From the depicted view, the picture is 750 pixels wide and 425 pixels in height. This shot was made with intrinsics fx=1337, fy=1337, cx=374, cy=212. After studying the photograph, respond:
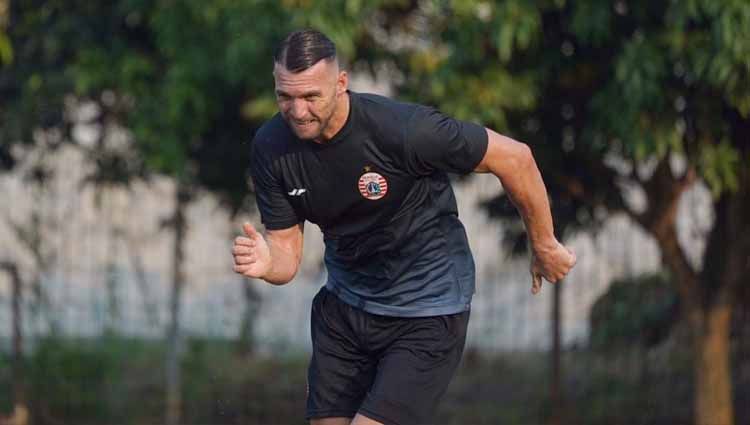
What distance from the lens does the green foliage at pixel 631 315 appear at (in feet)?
34.1

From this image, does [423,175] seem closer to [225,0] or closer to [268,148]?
[268,148]

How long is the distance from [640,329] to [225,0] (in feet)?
15.4

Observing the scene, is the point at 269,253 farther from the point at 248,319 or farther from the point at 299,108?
the point at 248,319

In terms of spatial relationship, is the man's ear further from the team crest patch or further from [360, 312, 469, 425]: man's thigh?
[360, 312, 469, 425]: man's thigh

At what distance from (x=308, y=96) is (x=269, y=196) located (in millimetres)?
526

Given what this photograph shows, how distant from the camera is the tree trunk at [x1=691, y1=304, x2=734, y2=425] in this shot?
→ 8820mm

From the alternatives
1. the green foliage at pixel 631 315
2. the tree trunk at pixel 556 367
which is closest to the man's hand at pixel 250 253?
the tree trunk at pixel 556 367

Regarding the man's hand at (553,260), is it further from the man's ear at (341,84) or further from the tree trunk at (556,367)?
the tree trunk at (556,367)

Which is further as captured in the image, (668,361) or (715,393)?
(668,361)

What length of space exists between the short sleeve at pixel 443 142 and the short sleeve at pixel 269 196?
495 mm

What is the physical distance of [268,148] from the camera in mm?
4617

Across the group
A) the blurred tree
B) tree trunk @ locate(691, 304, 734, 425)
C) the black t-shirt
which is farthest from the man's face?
tree trunk @ locate(691, 304, 734, 425)

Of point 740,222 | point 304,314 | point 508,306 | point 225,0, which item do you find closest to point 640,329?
point 508,306

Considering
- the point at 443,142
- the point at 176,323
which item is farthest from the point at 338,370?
the point at 176,323
